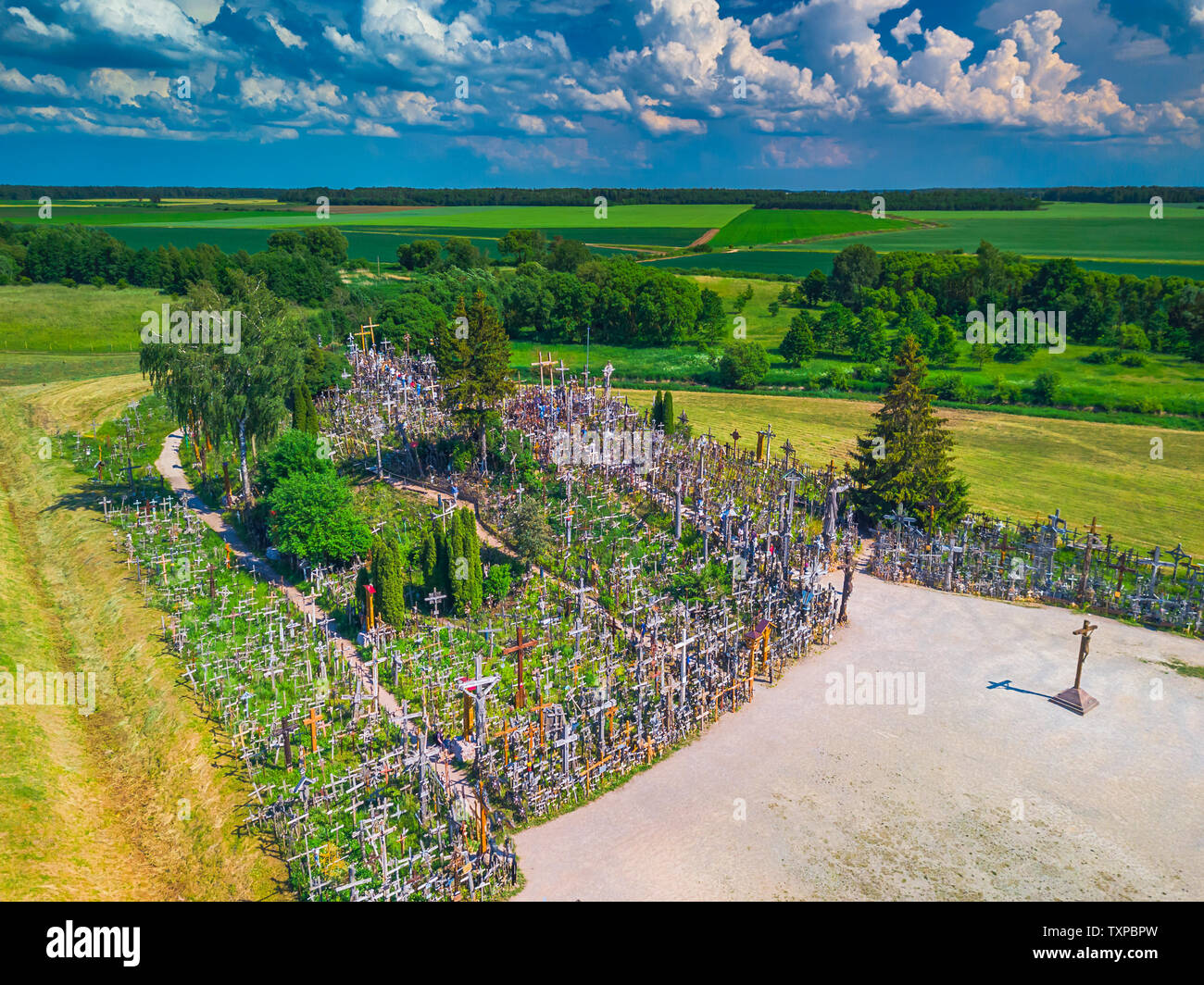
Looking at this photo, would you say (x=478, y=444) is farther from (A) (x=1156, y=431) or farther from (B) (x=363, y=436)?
(A) (x=1156, y=431)

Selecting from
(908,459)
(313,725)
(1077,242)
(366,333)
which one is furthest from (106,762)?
(1077,242)

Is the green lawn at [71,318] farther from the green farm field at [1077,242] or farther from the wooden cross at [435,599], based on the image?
the green farm field at [1077,242]

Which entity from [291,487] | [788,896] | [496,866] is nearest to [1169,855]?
[788,896]

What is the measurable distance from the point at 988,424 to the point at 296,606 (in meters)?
54.8

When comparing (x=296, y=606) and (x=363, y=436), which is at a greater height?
(x=363, y=436)

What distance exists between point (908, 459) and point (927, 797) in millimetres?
20723

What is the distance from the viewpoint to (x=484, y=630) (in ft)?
100

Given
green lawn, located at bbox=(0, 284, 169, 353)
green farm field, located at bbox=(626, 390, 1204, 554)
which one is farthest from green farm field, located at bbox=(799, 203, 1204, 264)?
green lawn, located at bbox=(0, 284, 169, 353)

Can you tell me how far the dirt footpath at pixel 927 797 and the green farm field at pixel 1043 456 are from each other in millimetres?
16070

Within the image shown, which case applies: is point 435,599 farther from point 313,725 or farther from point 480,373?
point 480,373

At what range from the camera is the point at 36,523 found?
4156 cm

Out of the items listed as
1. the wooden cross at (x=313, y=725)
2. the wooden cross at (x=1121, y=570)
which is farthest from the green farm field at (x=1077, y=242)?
the wooden cross at (x=313, y=725)

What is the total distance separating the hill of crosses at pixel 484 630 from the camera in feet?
72.6

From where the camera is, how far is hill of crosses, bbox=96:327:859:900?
2212 cm
